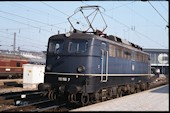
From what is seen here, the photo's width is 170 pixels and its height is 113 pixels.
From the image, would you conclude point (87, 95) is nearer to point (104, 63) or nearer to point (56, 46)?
point (104, 63)

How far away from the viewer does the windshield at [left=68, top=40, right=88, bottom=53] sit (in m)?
13.8

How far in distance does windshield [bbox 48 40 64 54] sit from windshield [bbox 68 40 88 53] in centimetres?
52

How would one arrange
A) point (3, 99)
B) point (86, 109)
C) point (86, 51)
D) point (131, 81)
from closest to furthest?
1. point (86, 109)
2. point (86, 51)
3. point (3, 99)
4. point (131, 81)

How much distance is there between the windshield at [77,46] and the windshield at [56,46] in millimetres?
519

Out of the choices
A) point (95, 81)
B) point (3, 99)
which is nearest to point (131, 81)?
point (95, 81)

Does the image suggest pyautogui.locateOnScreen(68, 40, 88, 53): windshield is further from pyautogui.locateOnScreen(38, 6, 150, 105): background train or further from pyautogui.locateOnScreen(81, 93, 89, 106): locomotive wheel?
pyautogui.locateOnScreen(81, 93, 89, 106): locomotive wheel

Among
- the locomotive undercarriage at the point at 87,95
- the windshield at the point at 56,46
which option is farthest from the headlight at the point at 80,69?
the windshield at the point at 56,46

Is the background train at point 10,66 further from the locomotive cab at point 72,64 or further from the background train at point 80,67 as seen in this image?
the locomotive cab at point 72,64

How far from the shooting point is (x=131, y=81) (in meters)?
19.6

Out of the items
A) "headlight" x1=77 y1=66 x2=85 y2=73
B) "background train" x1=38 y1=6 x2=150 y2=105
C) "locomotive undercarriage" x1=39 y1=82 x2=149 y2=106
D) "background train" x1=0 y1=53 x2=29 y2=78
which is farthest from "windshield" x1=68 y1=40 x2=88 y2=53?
"background train" x1=0 y1=53 x2=29 y2=78

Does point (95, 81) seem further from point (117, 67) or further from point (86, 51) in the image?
point (117, 67)

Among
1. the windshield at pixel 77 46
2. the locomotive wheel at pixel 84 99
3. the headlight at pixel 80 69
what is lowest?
the locomotive wheel at pixel 84 99

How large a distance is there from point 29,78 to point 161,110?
15.3 metres

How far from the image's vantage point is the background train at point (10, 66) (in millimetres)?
36694
